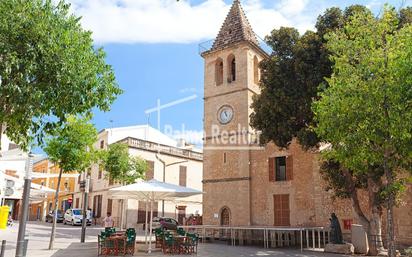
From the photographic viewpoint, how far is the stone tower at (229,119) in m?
24.2

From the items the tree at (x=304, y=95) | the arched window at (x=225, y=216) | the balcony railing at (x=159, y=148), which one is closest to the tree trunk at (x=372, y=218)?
the tree at (x=304, y=95)

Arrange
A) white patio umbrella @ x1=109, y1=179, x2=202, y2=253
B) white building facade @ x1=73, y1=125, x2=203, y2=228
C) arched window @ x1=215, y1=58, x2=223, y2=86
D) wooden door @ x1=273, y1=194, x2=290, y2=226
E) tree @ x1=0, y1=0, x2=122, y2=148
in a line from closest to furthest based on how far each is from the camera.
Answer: tree @ x1=0, y1=0, x2=122, y2=148, white patio umbrella @ x1=109, y1=179, x2=202, y2=253, wooden door @ x1=273, y1=194, x2=290, y2=226, arched window @ x1=215, y1=58, x2=223, y2=86, white building facade @ x1=73, y1=125, x2=203, y2=228

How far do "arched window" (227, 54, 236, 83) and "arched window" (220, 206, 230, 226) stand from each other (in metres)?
8.97

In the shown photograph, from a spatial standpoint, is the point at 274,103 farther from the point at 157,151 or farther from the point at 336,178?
the point at 157,151

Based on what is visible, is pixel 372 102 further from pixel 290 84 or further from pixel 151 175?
pixel 151 175

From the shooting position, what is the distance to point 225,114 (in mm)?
26250

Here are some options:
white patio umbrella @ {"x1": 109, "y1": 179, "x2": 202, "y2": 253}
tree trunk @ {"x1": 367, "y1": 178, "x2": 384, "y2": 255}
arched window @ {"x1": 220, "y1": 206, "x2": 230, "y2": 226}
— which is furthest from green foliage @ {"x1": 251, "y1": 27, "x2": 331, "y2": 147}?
arched window @ {"x1": 220, "y1": 206, "x2": 230, "y2": 226}

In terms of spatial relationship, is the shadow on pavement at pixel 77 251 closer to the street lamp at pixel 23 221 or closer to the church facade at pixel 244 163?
the street lamp at pixel 23 221

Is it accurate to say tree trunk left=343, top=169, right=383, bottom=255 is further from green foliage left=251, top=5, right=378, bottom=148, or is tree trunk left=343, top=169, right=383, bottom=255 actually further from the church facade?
the church facade

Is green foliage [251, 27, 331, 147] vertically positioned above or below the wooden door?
above

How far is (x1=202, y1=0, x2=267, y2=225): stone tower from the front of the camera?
24188 mm

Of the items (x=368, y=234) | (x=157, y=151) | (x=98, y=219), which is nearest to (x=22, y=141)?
(x=368, y=234)

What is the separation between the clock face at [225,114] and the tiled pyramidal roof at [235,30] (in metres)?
4.66

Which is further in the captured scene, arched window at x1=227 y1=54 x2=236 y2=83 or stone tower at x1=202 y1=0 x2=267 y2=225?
arched window at x1=227 y1=54 x2=236 y2=83
